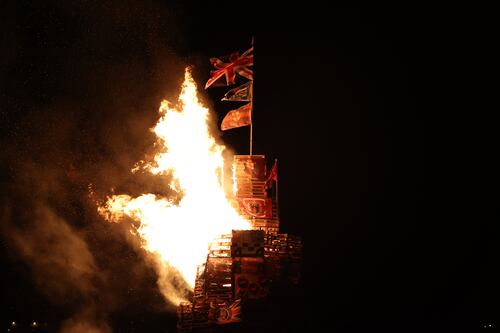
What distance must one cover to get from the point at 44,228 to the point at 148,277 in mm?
5220

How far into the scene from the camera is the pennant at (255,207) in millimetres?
11492

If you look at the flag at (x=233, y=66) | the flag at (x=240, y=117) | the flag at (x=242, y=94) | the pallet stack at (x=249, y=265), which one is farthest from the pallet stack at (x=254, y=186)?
the flag at (x=233, y=66)

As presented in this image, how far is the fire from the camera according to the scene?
A: 11734 mm

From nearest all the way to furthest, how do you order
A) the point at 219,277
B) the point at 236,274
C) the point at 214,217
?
the point at 236,274
the point at 219,277
the point at 214,217

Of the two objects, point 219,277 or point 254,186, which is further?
point 254,186

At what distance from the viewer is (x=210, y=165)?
12.2 m

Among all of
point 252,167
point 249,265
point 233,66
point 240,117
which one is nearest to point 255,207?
point 252,167

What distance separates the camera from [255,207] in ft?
37.8

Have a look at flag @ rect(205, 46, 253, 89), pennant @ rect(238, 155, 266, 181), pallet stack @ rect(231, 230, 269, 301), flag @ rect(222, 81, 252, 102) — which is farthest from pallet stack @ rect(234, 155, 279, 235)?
flag @ rect(205, 46, 253, 89)

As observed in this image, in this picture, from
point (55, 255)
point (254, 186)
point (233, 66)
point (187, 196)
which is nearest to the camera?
point (233, 66)

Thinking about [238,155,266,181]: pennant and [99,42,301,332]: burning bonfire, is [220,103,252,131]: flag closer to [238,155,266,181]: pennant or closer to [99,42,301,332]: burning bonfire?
[99,42,301,332]: burning bonfire

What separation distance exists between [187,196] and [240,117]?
10.0ft

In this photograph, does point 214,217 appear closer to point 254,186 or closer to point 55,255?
point 254,186

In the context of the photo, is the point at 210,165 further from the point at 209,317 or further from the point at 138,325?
the point at 138,325
